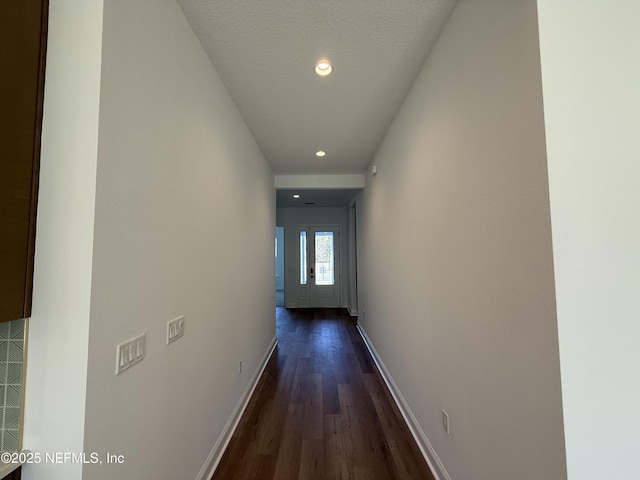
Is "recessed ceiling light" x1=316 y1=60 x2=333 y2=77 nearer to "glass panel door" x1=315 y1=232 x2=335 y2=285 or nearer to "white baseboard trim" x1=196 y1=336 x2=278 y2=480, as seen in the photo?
"white baseboard trim" x1=196 y1=336 x2=278 y2=480

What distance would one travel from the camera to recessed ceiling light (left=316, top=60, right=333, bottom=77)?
1774mm

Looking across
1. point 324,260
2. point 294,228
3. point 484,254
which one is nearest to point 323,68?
point 484,254

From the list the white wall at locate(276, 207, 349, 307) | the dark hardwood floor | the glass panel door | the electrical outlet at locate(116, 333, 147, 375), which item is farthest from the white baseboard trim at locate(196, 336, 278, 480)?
the glass panel door

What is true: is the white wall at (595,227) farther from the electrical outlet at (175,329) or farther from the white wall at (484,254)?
the electrical outlet at (175,329)

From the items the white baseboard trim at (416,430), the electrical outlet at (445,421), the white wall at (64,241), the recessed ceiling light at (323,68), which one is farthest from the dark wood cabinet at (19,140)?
the white baseboard trim at (416,430)

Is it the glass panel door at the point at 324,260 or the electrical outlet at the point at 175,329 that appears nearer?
the electrical outlet at the point at 175,329

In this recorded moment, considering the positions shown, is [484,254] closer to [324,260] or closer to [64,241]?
[64,241]

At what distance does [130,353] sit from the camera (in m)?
0.99

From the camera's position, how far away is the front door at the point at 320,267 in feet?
22.7

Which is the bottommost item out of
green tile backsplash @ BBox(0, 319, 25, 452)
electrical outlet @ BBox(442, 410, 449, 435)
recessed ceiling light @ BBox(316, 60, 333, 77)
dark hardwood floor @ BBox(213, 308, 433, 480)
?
dark hardwood floor @ BBox(213, 308, 433, 480)

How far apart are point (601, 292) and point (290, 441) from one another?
6.78 ft

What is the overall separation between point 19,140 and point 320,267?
630 cm

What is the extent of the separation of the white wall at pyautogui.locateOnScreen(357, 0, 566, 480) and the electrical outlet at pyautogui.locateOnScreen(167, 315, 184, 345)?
141 centimetres

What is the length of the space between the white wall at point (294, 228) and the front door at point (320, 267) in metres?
0.11
